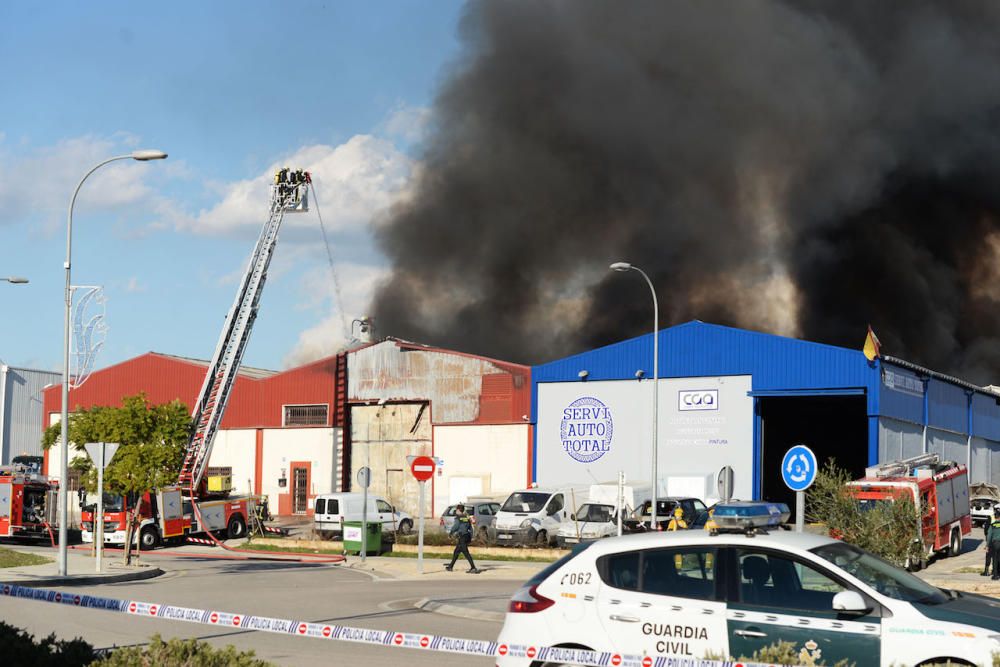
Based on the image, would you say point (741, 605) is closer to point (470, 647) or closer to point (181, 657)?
point (470, 647)

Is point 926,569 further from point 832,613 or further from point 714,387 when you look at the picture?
point 832,613

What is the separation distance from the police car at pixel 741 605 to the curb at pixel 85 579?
14826mm

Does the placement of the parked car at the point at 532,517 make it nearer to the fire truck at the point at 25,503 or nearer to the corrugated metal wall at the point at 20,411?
the fire truck at the point at 25,503

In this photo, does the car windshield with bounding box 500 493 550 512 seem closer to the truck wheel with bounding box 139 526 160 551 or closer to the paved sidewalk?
the truck wheel with bounding box 139 526 160 551

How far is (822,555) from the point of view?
8945 mm

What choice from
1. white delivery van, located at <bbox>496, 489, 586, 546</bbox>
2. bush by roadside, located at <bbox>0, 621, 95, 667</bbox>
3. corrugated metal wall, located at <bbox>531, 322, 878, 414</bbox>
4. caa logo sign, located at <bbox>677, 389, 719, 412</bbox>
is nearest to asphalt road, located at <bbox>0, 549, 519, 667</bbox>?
bush by roadside, located at <bbox>0, 621, 95, 667</bbox>

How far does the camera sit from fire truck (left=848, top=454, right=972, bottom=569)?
92.3 ft

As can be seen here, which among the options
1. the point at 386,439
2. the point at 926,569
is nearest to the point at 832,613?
the point at 926,569

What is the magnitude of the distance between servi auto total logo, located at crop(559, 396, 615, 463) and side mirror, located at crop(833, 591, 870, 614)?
1512 inches

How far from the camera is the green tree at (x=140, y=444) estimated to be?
2889 cm

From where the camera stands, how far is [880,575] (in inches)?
356

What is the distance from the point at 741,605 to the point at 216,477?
39611 mm

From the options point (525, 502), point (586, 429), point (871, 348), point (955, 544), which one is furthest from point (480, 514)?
point (955, 544)

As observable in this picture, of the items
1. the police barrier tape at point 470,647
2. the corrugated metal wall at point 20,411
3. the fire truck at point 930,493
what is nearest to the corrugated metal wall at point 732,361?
the fire truck at point 930,493
